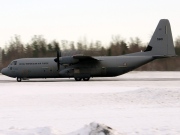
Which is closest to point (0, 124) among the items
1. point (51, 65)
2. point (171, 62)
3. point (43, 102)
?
point (43, 102)

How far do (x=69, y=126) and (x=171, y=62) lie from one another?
5800 centimetres

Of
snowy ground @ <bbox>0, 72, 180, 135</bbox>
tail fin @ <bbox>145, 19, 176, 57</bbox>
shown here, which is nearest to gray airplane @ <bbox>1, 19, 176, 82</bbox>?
tail fin @ <bbox>145, 19, 176, 57</bbox>

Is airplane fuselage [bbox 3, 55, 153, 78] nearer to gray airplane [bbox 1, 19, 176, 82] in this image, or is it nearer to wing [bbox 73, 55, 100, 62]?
gray airplane [bbox 1, 19, 176, 82]

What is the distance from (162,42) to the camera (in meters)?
36.5


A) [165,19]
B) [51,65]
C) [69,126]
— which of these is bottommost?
[69,126]

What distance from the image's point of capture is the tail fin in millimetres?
36344

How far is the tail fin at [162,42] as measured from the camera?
36344 millimetres

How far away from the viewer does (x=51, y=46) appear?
340 ft

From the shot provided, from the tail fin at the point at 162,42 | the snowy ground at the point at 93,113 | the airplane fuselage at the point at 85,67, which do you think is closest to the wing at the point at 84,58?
the airplane fuselage at the point at 85,67

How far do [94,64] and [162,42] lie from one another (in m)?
7.65

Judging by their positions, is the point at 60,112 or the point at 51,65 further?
the point at 51,65

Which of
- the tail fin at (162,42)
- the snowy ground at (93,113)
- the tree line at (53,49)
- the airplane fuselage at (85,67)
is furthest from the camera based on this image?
the tree line at (53,49)

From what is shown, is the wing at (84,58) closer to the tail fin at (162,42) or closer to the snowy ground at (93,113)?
the tail fin at (162,42)

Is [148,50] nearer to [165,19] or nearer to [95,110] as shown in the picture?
[165,19]
